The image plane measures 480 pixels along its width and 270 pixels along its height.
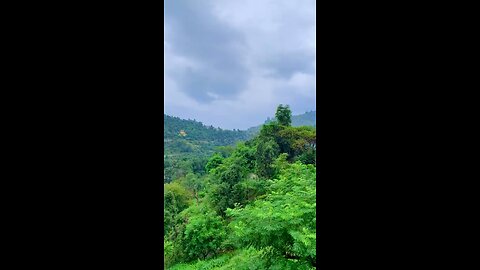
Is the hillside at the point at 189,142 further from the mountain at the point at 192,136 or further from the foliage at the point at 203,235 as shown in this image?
the foliage at the point at 203,235

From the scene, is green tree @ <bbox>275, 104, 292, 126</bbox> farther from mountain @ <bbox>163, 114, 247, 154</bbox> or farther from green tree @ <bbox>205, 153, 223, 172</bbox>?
mountain @ <bbox>163, 114, 247, 154</bbox>

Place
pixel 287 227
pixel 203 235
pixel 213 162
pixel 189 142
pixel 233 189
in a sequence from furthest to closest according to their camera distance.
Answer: pixel 189 142 → pixel 213 162 → pixel 233 189 → pixel 203 235 → pixel 287 227

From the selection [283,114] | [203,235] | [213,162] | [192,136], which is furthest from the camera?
[192,136]

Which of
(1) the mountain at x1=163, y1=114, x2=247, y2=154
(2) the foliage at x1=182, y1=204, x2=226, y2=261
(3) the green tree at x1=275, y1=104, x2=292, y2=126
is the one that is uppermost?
(3) the green tree at x1=275, y1=104, x2=292, y2=126

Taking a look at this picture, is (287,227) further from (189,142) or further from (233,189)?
(189,142)

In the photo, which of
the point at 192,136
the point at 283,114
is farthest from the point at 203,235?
the point at 192,136

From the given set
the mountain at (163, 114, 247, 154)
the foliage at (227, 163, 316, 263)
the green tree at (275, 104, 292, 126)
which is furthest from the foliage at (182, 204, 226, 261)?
the mountain at (163, 114, 247, 154)

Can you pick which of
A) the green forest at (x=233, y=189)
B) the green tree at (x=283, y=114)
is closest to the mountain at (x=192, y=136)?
the green forest at (x=233, y=189)

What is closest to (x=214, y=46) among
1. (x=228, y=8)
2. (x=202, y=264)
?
(x=228, y=8)

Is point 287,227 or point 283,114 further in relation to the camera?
point 283,114
